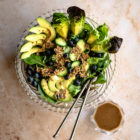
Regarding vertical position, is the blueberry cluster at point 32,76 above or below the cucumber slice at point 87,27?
below

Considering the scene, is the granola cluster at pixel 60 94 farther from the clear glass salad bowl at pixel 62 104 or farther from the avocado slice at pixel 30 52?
the avocado slice at pixel 30 52

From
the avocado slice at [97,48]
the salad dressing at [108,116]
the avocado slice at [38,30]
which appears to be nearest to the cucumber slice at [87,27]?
the avocado slice at [97,48]

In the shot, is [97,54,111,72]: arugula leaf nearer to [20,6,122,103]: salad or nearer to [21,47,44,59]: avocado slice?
[20,6,122,103]: salad

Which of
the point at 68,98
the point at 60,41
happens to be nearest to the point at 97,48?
the point at 60,41

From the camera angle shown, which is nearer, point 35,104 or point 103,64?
point 103,64

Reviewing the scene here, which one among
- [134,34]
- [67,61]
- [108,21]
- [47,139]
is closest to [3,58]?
[67,61]

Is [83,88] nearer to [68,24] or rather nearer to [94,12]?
[68,24]

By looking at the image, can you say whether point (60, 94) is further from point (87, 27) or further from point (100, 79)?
point (87, 27)
